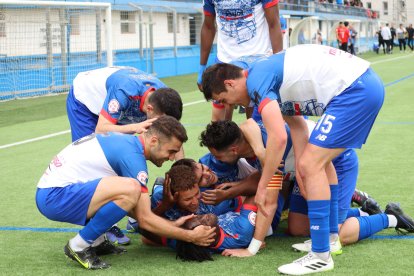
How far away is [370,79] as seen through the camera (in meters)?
4.57

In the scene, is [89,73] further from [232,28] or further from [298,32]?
[298,32]

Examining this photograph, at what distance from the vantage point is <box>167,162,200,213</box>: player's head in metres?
4.80

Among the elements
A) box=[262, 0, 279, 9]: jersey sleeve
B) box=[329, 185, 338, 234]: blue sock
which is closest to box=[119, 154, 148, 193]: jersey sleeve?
box=[329, 185, 338, 234]: blue sock

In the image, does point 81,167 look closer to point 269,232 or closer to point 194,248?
point 194,248

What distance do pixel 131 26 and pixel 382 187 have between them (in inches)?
705

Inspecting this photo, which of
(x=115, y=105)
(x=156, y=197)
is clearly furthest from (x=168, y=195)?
(x=115, y=105)

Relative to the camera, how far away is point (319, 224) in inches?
175

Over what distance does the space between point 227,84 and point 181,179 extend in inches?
28.0

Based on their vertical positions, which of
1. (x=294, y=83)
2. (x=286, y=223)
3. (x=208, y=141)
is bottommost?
(x=286, y=223)

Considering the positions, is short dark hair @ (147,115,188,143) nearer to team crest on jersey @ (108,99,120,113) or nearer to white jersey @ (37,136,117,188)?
white jersey @ (37,136,117,188)

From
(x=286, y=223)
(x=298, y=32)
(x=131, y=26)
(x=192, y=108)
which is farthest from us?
(x=298, y=32)

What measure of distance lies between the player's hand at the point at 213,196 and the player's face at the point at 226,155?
22cm

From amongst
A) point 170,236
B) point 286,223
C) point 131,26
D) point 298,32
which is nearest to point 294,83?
point 170,236

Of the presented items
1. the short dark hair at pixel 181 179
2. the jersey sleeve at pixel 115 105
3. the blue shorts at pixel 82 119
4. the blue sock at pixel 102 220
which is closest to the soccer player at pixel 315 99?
the short dark hair at pixel 181 179
